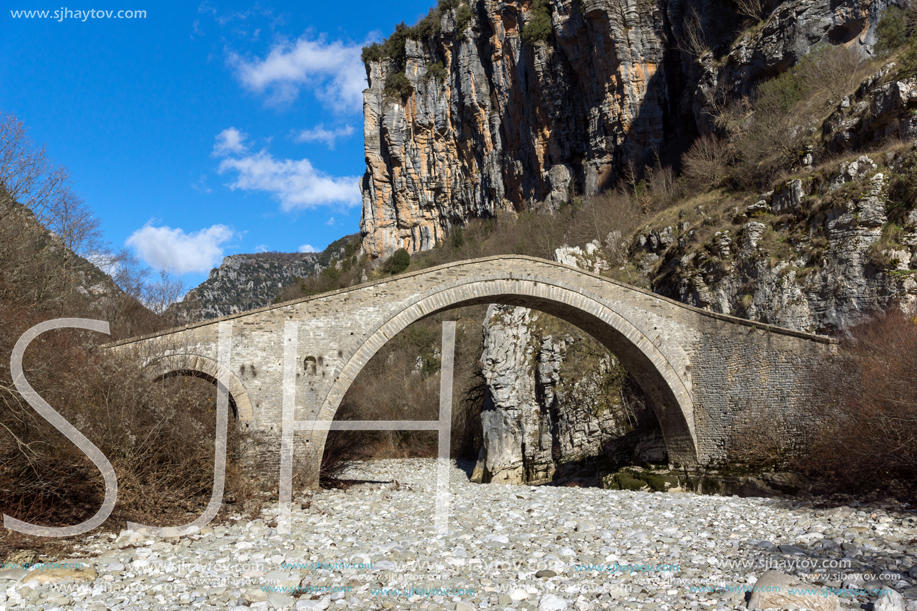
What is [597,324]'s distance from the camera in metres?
14.1

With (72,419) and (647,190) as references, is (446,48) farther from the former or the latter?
(72,419)

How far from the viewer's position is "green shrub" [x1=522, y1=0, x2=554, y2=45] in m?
39.2

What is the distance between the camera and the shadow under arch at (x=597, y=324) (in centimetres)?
1302

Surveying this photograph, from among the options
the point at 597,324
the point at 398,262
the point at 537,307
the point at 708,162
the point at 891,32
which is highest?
A: the point at 891,32

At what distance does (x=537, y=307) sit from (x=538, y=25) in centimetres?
3138

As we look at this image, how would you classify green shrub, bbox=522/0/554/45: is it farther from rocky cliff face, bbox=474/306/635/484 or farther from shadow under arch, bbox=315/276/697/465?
shadow under arch, bbox=315/276/697/465

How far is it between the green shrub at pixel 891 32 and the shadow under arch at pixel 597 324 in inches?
531

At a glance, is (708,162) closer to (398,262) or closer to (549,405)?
(549,405)

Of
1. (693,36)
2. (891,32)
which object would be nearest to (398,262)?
(693,36)

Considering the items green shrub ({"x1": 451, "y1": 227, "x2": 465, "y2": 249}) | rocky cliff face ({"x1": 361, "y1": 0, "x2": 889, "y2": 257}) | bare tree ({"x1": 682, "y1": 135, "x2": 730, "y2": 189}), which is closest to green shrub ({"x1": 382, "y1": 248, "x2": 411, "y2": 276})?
rocky cliff face ({"x1": 361, "y1": 0, "x2": 889, "y2": 257})

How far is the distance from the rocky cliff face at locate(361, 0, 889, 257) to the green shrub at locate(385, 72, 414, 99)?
0.33 meters

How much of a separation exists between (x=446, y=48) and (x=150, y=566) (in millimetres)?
51409

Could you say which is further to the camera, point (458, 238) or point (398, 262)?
point (398, 262)

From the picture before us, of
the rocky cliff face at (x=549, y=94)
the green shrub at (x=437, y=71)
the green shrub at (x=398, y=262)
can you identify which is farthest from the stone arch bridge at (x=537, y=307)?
the green shrub at (x=437, y=71)
